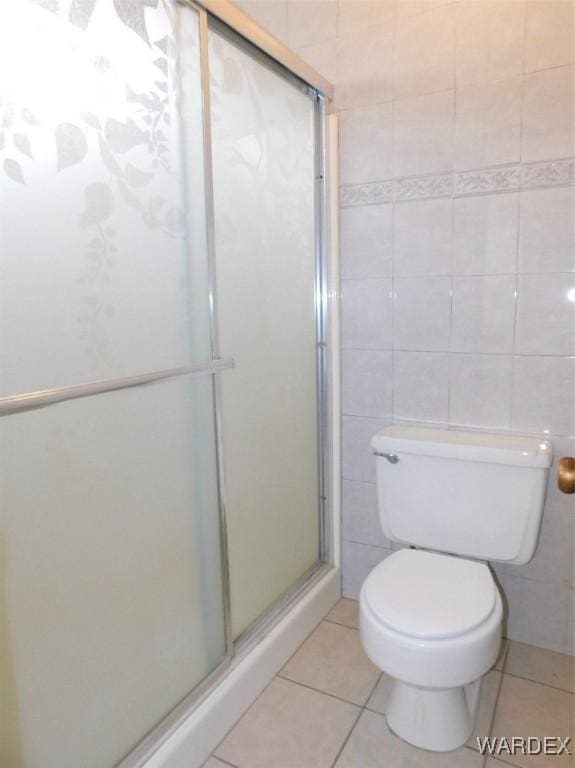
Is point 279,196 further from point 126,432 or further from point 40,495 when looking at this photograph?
point 40,495

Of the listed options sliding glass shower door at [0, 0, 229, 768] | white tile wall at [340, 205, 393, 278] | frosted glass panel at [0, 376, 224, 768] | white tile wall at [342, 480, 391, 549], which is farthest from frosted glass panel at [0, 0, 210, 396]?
white tile wall at [342, 480, 391, 549]

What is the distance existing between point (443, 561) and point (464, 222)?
3.52 feet

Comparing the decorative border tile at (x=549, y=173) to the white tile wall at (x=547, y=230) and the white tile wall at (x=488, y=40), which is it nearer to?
the white tile wall at (x=547, y=230)

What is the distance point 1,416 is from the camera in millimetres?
907

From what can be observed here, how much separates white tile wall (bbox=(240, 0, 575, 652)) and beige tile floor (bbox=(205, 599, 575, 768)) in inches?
7.7

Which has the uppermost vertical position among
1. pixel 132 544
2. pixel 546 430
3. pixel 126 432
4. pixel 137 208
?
pixel 137 208

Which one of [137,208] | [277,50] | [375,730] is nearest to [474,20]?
[277,50]

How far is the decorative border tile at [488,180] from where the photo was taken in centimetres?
162

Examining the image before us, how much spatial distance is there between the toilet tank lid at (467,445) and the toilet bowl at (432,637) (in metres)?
0.32

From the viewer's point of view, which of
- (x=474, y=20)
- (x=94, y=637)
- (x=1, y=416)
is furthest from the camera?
(x=474, y=20)

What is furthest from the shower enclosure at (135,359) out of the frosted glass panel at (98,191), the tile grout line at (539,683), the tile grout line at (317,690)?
the tile grout line at (539,683)

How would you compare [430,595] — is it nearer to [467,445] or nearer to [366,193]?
[467,445]

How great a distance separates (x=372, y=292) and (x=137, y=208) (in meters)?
0.97

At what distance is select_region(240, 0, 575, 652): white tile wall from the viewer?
1.58 metres
